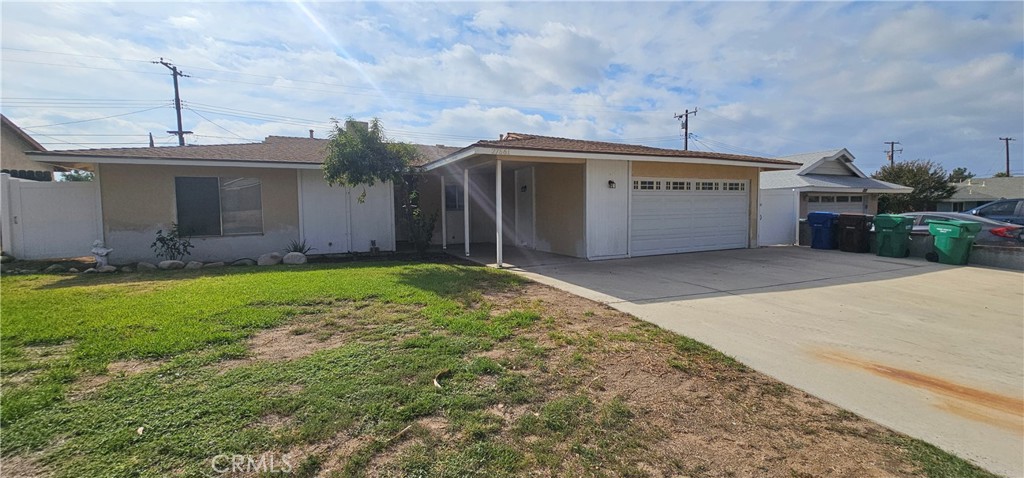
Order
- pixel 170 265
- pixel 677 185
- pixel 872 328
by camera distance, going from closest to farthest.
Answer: pixel 872 328, pixel 170 265, pixel 677 185

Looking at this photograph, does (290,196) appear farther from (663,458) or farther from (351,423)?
(663,458)

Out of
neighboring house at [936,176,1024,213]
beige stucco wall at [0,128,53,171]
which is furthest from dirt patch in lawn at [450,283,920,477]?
neighboring house at [936,176,1024,213]

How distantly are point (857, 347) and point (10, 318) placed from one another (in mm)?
9727

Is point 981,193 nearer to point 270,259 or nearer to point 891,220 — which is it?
point 891,220

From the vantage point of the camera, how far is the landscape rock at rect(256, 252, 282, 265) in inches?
419

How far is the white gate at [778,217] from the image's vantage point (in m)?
15.5

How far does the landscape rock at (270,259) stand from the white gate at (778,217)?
49.8 ft

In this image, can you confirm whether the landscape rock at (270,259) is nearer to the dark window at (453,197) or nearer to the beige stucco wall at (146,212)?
the beige stucco wall at (146,212)

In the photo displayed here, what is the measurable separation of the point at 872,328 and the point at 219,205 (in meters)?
13.6

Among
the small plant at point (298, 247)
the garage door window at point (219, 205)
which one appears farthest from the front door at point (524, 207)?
the garage door window at point (219, 205)

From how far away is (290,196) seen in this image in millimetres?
12078

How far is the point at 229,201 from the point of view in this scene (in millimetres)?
11445

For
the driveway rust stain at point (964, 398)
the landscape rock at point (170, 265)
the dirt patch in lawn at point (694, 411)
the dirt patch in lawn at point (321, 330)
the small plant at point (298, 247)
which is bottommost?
the driveway rust stain at point (964, 398)

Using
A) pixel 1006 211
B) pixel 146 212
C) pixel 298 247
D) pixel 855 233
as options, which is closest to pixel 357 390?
pixel 298 247
